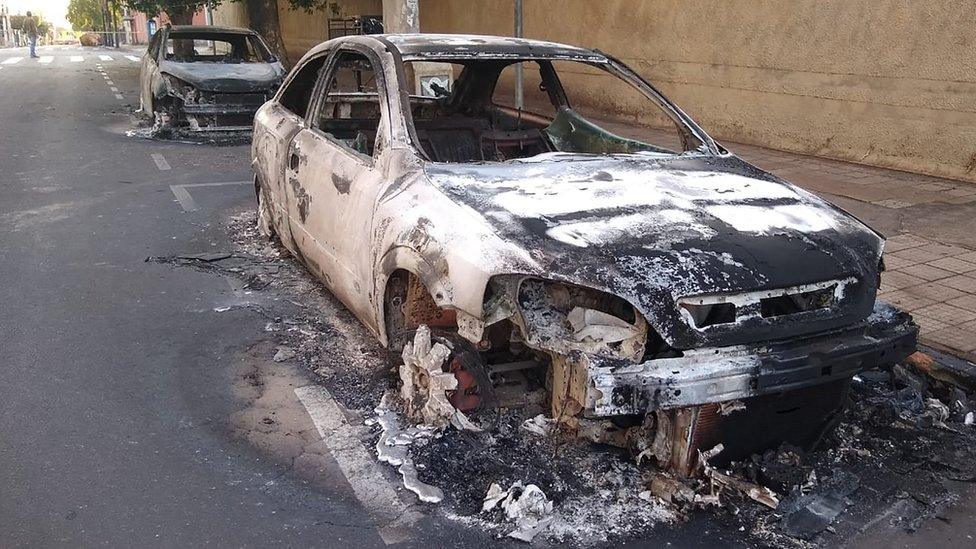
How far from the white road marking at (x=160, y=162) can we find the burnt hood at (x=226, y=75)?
111cm

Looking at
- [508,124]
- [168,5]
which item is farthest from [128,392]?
[168,5]

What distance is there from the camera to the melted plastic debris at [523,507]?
300 centimetres

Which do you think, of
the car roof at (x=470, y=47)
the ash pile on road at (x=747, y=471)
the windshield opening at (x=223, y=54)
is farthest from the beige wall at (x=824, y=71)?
the windshield opening at (x=223, y=54)

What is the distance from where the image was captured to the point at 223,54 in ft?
41.9

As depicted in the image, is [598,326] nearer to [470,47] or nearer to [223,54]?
[470,47]

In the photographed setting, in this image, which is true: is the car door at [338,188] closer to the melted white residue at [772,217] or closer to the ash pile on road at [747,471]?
the ash pile on road at [747,471]

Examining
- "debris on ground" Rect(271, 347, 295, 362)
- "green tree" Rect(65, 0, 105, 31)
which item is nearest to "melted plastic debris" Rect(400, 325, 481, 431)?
"debris on ground" Rect(271, 347, 295, 362)

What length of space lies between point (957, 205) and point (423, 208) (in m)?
6.16

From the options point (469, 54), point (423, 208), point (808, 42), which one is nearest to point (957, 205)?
point (808, 42)

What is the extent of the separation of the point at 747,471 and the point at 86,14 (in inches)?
3388

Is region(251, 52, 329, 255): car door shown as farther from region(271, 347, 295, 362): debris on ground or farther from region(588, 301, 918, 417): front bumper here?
region(588, 301, 918, 417): front bumper

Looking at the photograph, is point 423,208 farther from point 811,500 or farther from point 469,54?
point 811,500

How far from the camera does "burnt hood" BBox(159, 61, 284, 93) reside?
11031 millimetres

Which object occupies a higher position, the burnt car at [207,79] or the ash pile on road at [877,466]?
the burnt car at [207,79]
